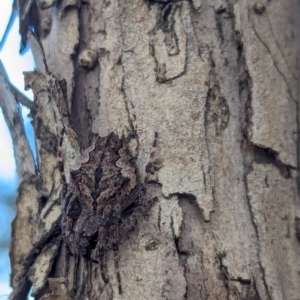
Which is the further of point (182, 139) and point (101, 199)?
point (101, 199)

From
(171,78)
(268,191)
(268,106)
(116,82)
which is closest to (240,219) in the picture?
(268,191)

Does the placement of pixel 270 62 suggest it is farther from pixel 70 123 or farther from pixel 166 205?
pixel 70 123

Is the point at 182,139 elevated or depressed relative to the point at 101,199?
elevated

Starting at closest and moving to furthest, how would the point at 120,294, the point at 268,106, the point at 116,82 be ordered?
the point at 120,294
the point at 268,106
the point at 116,82

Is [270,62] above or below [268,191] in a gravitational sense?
above
